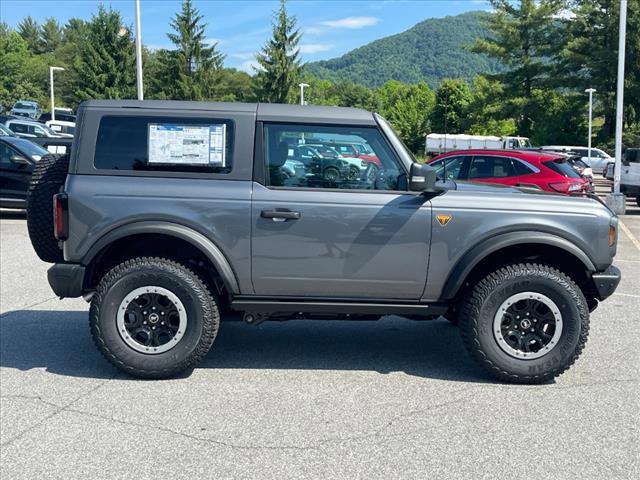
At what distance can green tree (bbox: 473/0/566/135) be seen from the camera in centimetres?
5500

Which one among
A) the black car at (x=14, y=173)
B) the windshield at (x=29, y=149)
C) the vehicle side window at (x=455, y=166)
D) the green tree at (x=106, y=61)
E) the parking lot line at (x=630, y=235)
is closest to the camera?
the parking lot line at (x=630, y=235)

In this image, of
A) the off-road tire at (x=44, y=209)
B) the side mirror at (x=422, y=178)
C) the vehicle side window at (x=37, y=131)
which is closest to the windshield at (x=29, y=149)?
the off-road tire at (x=44, y=209)

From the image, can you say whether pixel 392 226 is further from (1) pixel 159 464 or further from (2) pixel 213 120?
(1) pixel 159 464

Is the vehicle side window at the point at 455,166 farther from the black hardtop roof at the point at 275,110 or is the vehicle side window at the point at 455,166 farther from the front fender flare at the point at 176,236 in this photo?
the front fender flare at the point at 176,236

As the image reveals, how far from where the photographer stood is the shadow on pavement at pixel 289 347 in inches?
211

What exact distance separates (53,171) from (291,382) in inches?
91.6

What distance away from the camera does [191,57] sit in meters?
53.7

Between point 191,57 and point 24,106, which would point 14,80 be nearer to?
point 24,106

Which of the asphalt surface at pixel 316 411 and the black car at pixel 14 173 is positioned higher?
the black car at pixel 14 173

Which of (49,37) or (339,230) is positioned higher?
(49,37)

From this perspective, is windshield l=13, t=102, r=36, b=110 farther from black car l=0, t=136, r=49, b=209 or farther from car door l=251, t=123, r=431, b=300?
car door l=251, t=123, r=431, b=300

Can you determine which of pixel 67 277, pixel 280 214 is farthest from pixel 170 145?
pixel 67 277

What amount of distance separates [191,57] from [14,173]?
137 feet

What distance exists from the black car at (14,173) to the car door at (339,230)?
34.2 feet
